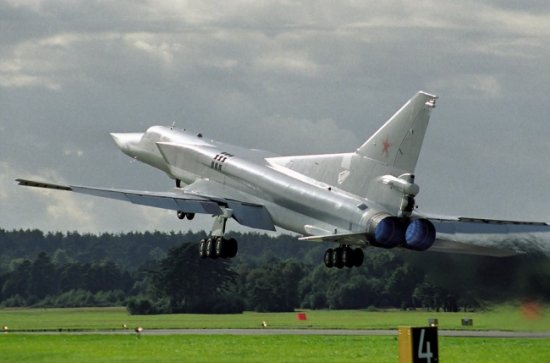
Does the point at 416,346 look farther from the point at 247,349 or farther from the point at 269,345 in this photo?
the point at 269,345

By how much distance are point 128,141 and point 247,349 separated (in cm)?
1755

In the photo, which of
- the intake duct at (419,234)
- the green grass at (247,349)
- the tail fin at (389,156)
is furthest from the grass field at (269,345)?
the tail fin at (389,156)

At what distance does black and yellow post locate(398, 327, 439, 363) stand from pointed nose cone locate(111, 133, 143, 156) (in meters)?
38.1

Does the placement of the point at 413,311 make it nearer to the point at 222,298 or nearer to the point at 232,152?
the point at 222,298

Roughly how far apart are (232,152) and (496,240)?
45.3 ft

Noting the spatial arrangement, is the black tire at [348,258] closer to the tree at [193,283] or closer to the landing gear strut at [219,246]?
the landing gear strut at [219,246]

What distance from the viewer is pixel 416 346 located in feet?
107

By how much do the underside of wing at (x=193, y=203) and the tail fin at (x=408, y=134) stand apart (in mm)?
9128

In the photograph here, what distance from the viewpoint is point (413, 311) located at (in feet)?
424

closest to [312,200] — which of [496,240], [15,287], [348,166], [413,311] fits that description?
[348,166]

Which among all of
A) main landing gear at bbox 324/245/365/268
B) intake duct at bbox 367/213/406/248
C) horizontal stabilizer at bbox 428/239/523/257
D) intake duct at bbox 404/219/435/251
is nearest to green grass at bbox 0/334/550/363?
horizontal stabilizer at bbox 428/239/523/257

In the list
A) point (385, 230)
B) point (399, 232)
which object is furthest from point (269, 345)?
point (385, 230)

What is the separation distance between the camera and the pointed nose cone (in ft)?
228

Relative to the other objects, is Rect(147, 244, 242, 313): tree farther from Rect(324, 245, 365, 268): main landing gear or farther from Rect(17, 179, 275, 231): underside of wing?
Rect(324, 245, 365, 268): main landing gear
